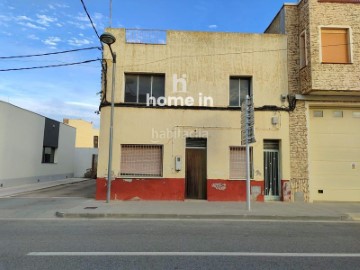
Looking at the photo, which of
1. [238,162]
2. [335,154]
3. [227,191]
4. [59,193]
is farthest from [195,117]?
[59,193]

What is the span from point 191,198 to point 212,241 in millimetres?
7125

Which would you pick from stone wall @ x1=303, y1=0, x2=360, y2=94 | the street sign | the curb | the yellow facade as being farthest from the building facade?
the yellow facade

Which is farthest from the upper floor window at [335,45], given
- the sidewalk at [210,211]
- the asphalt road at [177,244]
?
the asphalt road at [177,244]

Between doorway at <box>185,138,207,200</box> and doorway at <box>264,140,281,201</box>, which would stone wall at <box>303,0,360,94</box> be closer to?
doorway at <box>264,140,281,201</box>

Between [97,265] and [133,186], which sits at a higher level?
[133,186]

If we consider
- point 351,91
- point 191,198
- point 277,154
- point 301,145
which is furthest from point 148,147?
point 351,91

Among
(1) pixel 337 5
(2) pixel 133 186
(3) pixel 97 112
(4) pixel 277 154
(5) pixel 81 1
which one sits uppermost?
(1) pixel 337 5

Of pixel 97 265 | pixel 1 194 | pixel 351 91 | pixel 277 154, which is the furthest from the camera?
pixel 1 194

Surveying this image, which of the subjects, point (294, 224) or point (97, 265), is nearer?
point (97, 265)

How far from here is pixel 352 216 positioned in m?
10.9

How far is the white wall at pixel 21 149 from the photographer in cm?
1975

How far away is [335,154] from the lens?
49.1 ft

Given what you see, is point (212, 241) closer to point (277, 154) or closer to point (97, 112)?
point (277, 154)

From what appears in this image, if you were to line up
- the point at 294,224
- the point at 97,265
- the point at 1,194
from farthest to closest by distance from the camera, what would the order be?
the point at 1,194
the point at 294,224
the point at 97,265
